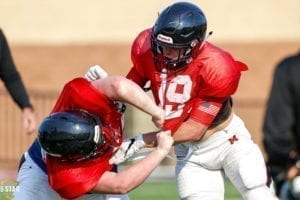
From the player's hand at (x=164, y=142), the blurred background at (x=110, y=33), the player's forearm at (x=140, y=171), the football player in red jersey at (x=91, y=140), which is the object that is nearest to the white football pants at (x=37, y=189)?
the football player in red jersey at (x=91, y=140)

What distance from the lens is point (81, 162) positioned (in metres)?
6.18

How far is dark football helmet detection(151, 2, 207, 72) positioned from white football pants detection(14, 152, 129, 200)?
92 centimetres

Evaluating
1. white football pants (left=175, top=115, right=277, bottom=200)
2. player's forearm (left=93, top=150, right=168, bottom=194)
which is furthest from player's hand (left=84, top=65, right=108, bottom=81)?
white football pants (left=175, top=115, right=277, bottom=200)

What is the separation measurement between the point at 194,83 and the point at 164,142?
791 mm

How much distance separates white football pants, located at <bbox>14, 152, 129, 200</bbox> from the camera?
21.2 ft

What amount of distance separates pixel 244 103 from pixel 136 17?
39.2 feet

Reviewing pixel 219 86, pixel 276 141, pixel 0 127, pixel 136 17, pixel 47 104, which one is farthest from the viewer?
pixel 136 17

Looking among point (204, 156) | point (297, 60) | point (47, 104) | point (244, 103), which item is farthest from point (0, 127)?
point (297, 60)

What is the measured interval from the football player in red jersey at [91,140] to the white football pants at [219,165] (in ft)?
2.60

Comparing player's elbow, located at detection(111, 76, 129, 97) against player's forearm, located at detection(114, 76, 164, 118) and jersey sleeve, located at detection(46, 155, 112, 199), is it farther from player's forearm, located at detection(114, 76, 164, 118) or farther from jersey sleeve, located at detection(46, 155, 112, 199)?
jersey sleeve, located at detection(46, 155, 112, 199)

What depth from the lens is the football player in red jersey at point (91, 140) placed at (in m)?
6.00

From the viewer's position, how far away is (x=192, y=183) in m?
6.99

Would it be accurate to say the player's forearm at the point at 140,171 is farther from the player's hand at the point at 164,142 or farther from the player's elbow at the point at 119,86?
the player's elbow at the point at 119,86

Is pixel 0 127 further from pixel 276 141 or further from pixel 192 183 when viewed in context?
pixel 276 141
